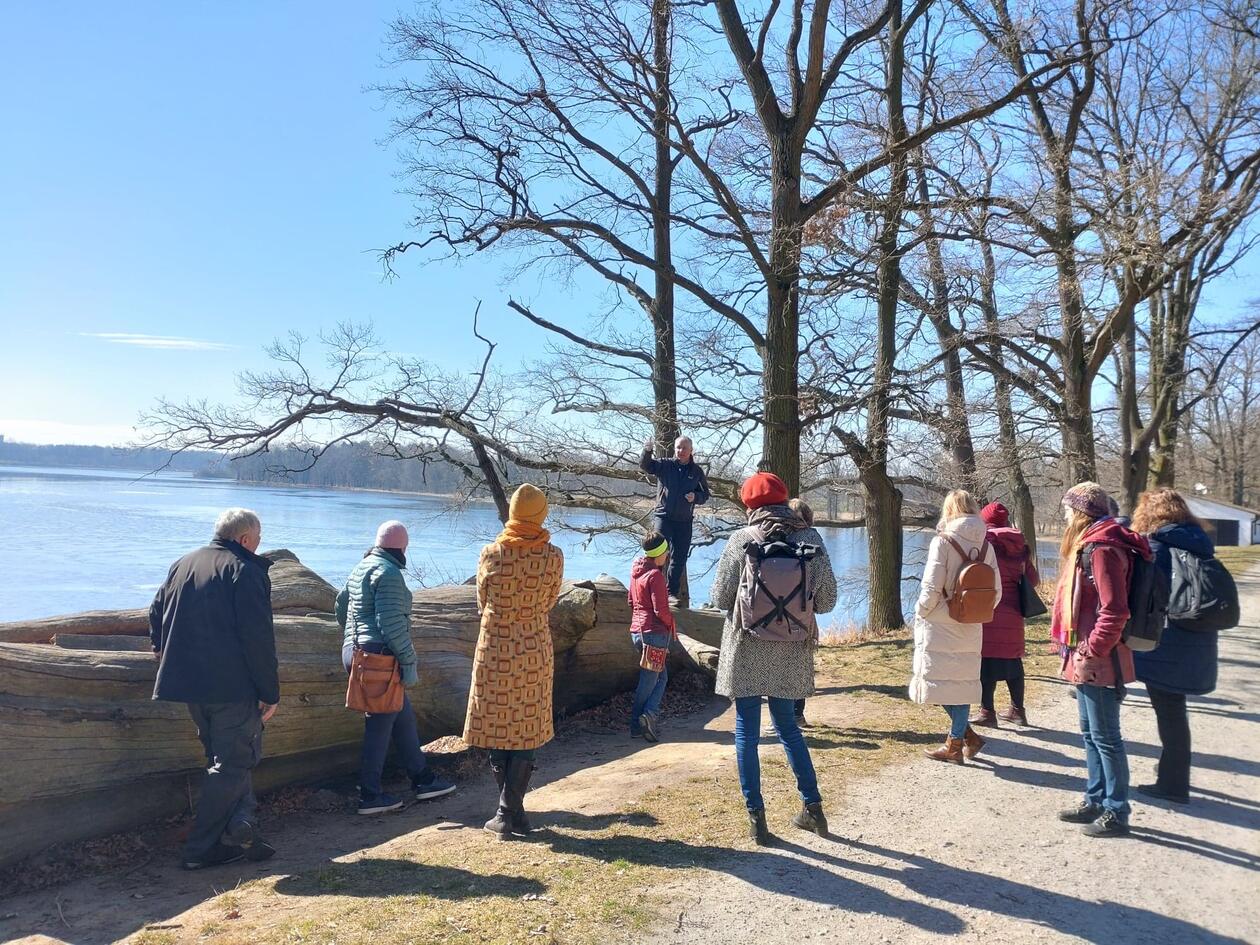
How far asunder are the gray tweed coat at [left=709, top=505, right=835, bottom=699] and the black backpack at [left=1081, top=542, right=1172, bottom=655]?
5.38 feet

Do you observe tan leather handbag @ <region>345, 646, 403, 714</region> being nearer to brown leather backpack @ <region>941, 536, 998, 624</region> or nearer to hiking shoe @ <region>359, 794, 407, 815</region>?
hiking shoe @ <region>359, 794, 407, 815</region>

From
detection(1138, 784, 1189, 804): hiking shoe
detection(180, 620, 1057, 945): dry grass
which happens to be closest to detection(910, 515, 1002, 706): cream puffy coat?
detection(180, 620, 1057, 945): dry grass

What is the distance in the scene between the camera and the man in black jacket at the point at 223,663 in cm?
479

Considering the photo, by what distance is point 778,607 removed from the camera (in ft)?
14.6

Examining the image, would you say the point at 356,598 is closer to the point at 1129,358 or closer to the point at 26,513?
the point at 1129,358


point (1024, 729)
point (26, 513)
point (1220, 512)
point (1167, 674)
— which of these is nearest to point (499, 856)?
point (1167, 674)

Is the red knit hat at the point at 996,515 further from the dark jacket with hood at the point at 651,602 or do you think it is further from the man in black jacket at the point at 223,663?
the man in black jacket at the point at 223,663

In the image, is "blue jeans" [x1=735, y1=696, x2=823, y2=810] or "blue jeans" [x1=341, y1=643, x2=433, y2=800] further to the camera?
"blue jeans" [x1=341, y1=643, x2=433, y2=800]

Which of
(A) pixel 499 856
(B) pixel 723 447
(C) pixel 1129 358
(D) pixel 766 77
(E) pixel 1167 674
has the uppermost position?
(D) pixel 766 77

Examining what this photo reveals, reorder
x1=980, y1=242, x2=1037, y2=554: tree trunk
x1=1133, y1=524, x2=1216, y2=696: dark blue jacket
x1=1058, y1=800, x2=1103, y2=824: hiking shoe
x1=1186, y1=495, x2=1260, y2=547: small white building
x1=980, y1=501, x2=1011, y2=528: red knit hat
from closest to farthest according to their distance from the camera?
x1=1058, y1=800, x2=1103, y2=824: hiking shoe, x1=1133, y1=524, x2=1216, y2=696: dark blue jacket, x1=980, y1=501, x2=1011, y2=528: red knit hat, x1=980, y1=242, x2=1037, y2=554: tree trunk, x1=1186, y1=495, x2=1260, y2=547: small white building

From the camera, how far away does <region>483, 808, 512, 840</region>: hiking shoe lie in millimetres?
A: 4938

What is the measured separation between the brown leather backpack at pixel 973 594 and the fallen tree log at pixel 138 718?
146 inches

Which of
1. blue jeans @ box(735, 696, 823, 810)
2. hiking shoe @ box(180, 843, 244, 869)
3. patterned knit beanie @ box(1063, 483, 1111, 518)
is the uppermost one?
patterned knit beanie @ box(1063, 483, 1111, 518)

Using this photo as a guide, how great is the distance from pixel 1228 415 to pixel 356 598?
215 feet
